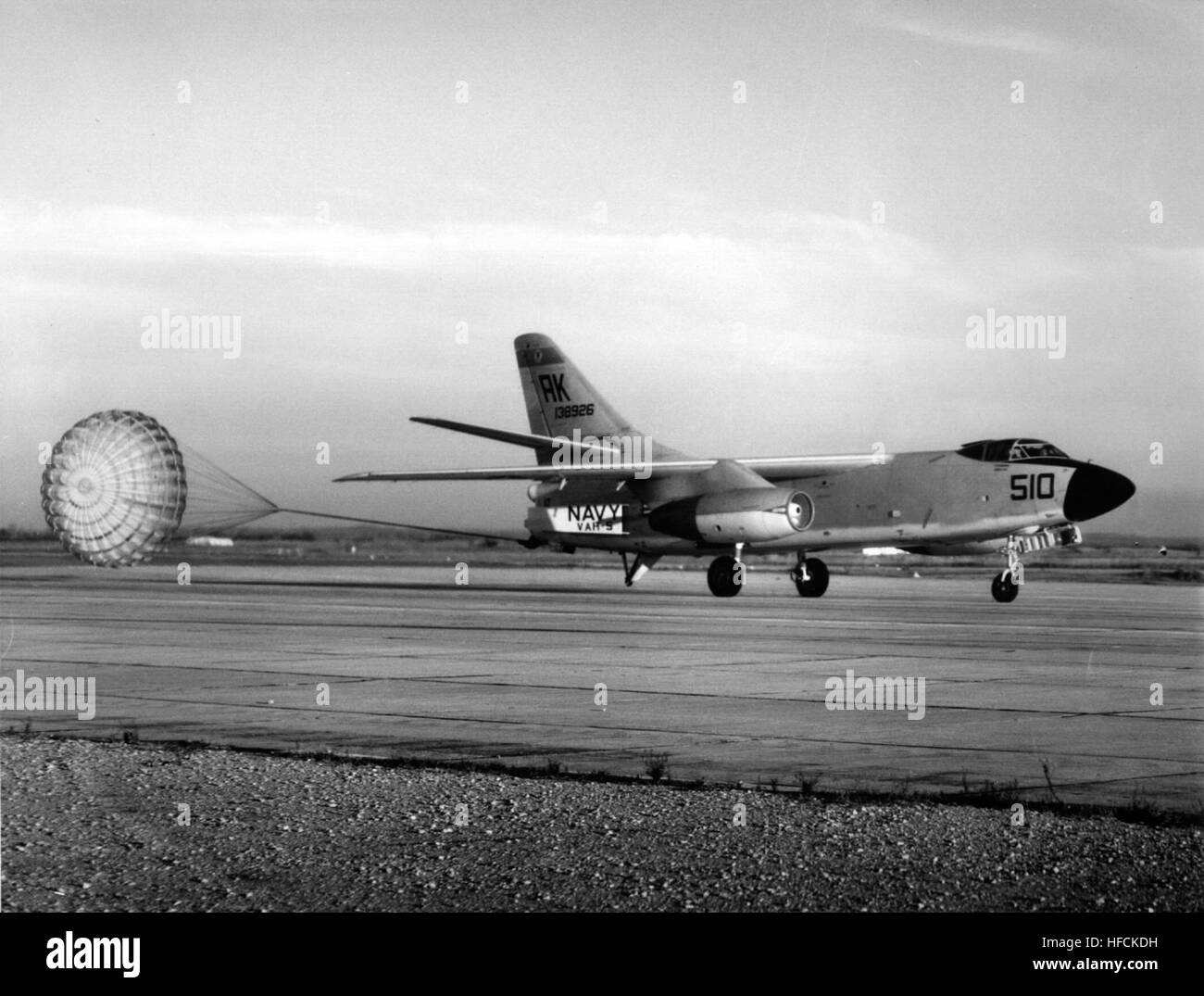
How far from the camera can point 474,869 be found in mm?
6707

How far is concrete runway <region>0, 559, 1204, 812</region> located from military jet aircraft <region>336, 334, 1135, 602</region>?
1.91 meters

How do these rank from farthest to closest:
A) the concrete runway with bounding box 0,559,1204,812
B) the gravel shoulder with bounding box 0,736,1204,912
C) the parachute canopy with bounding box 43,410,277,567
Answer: the parachute canopy with bounding box 43,410,277,567, the concrete runway with bounding box 0,559,1204,812, the gravel shoulder with bounding box 0,736,1204,912

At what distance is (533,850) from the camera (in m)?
7.11

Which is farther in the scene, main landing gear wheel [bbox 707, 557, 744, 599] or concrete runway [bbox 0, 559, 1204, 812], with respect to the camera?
main landing gear wheel [bbox 707, 557, 744, 599]

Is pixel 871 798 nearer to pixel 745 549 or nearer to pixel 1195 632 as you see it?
pixel 1195 632

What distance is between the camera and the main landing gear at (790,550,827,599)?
33781mm

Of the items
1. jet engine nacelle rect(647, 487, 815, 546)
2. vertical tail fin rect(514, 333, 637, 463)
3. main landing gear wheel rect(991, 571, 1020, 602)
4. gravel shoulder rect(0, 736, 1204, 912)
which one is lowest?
gravel shoulder rect(0, 736, 1204, 912)

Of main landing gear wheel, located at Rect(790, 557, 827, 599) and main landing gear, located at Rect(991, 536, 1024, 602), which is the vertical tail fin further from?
main landing gear, located at Rect(991, 536, 1024, 602)

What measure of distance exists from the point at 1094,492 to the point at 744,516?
7.05 metres

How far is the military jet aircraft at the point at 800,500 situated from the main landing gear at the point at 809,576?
0.10 ft

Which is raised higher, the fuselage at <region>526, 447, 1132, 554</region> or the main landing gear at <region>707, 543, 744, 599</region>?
the fuselage at <region>526, 447, 1132, 554</region>

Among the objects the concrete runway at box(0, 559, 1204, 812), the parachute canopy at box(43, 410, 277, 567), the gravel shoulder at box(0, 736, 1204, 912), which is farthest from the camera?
the parachute canopy at box(43, 410, 277, 567)

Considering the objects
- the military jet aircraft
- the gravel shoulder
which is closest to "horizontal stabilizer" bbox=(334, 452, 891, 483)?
the military jet aircraft

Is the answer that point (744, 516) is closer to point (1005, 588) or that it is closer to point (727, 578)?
point (727, 578)
